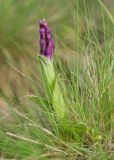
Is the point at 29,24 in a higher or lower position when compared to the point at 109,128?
higher

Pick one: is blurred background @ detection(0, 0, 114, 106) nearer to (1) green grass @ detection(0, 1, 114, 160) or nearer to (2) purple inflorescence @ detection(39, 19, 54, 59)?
(1) green grass @ detection(0, 1, 114, 160)

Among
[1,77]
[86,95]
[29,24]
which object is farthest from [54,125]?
[29,24]

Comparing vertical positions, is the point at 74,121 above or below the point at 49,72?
below

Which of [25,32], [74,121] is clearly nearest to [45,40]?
[74,121]

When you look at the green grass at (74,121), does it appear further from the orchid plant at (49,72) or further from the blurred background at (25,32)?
the blurred background at (25,32)

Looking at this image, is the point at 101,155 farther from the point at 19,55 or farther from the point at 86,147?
the point at 19,55

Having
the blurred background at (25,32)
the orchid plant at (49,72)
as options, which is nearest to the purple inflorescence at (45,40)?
the orchid plant at (49,72)

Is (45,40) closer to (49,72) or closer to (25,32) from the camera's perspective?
(49,72)

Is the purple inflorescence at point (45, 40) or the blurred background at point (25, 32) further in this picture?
the blurred background at point (25, 32)
